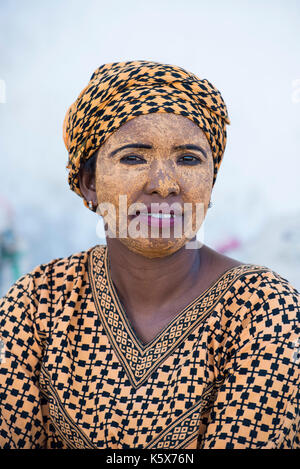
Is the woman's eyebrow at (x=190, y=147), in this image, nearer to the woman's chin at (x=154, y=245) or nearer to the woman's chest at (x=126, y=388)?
the woman's chin at (x=154, y=245)

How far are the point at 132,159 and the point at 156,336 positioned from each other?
0.65m

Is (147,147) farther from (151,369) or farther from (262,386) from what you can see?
(262,386)

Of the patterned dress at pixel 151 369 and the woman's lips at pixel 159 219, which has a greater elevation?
the woman's lips at pixel 159 219

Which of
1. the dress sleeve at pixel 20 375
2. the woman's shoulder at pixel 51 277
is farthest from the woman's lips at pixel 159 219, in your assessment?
the dress sleeve at pixel 20 375

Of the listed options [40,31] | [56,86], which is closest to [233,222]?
[56,86]

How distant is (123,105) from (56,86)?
94.9 inches

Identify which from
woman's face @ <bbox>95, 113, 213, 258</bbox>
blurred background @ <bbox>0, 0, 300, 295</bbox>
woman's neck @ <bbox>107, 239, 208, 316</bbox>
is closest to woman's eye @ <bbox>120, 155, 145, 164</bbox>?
woman's face @ <bbox>95, 113, 213, 258</bbox>

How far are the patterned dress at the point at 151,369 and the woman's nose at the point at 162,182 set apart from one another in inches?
17.3

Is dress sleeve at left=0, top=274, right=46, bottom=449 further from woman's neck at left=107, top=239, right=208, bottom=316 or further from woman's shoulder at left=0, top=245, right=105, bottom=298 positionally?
woman's neck at left=107, top=239, right=208, bottom=316

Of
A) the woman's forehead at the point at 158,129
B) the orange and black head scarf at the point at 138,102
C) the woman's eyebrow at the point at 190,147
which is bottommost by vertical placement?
the woman's eyebrow at the point at 190,147

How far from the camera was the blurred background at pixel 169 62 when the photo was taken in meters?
4.01

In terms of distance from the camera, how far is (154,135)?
6.39 feet

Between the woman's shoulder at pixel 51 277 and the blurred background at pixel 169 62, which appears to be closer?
the woman's shoulder at pixel 51 277

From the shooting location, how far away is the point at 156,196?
6.33 feet
